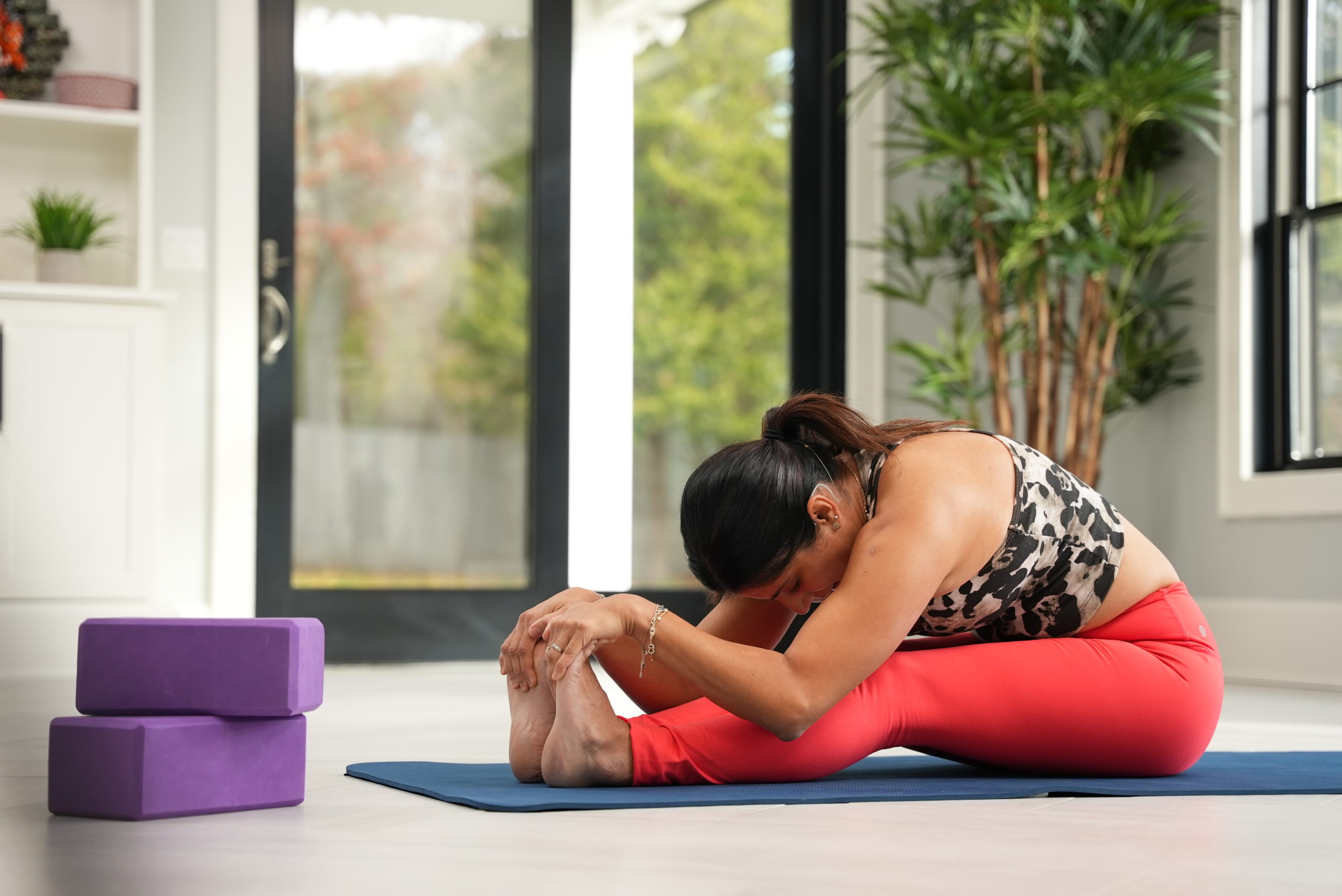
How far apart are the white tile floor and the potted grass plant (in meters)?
2.61

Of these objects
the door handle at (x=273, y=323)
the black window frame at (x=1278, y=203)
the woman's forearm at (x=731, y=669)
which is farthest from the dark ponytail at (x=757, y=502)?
the door handle at (x=273, y=323)

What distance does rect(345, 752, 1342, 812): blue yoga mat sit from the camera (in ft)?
5.93

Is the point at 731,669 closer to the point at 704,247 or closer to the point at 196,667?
the point at 196,667

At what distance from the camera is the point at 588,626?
174cm

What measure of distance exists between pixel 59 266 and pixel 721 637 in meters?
3.01

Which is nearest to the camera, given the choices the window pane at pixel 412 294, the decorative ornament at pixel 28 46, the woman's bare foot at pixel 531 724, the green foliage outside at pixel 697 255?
the woman's bare foot at pixel 531 724

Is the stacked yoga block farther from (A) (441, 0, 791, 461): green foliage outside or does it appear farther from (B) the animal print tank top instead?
(A) (441, 0, 791, 461): green foliage outside

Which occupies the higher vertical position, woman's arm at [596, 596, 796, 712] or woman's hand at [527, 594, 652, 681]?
woman's hand at [527, 594, 652, 681]

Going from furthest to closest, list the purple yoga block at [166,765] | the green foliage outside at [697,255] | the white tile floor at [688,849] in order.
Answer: the green foliage outside at [697,255], the purple yoga block at [166,765], the white tile floor at [688,849]

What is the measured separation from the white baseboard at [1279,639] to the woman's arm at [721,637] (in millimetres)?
2480

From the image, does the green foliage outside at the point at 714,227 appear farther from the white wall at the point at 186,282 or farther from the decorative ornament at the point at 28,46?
the decorative ornament at the point at 28,46

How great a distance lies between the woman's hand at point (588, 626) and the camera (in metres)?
1.75

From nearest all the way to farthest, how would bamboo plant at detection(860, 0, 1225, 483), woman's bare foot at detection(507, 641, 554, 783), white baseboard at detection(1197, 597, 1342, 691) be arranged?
woman's bare foot at detection(507, 641, 554, 783) < white baseboard at detection(1197, 597, 1342, 691) < bamboo plant at detection(860, 0, 1225, 483)

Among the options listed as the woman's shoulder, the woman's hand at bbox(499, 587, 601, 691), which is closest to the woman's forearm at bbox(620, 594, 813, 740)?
the woman's hand at bbox(499, 587, 601, 691)
